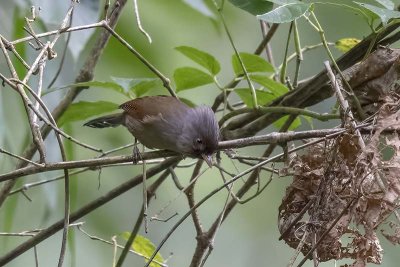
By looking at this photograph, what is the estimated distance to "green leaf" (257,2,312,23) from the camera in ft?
6.14

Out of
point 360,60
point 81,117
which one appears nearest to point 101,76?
point 81,117

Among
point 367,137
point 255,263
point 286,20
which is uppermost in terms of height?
point 255,263

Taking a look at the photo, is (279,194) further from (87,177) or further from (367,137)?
(367,137)

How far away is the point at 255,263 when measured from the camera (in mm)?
5539

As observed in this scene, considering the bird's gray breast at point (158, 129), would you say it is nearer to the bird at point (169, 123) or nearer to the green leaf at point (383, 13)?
the bird at point (169, 123)

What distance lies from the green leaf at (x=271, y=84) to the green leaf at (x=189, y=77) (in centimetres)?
19

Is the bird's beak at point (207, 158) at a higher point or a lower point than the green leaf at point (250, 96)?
lower

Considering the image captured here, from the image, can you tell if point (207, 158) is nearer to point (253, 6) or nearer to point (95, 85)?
point (95, 85)

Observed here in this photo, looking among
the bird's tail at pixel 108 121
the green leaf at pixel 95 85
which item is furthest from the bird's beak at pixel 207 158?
the bird's tail at pixel 108 121

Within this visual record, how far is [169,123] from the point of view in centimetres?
299

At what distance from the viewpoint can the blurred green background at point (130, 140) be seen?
296 cm

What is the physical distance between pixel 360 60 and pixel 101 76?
1.91 meters

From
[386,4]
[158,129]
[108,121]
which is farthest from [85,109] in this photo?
[386,4]

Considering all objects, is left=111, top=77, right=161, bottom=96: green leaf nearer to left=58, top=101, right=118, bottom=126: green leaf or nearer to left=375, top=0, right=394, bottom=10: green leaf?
left=58, top=101, right=118, bottom=126: green leaf
